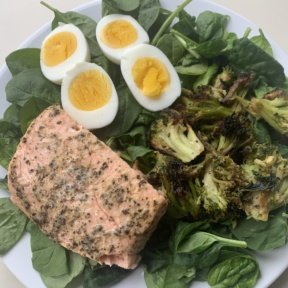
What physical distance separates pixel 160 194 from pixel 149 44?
92 cm

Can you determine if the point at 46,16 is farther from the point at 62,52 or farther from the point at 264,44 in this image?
the point at 264,44

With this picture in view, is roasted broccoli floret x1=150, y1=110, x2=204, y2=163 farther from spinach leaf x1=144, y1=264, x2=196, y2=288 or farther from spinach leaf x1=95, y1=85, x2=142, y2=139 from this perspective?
spinach leaf x1=144, y1=264, x2=196, y2=288

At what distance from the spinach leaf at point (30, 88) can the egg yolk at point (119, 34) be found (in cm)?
39

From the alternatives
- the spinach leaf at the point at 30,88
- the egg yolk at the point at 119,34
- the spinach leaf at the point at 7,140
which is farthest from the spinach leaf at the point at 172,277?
the egg yolk at the point at 119,34

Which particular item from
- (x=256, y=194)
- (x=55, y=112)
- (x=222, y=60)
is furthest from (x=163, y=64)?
(x=256, y=194)

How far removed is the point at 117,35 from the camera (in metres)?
2.67

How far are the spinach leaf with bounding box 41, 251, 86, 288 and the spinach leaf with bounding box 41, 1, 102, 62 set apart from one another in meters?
1.12

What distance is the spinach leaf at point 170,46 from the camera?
8.76 feet

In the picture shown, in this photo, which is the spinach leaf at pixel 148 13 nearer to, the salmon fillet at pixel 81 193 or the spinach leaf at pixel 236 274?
the salmon fillet at pixel 81 193

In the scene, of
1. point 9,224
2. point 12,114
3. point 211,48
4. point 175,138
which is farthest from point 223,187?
point 12,114

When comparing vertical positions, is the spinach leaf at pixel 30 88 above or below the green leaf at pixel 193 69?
below

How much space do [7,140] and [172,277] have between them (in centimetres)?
113

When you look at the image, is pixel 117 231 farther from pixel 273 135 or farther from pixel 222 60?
pixel 222 60

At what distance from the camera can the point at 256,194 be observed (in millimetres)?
2250
